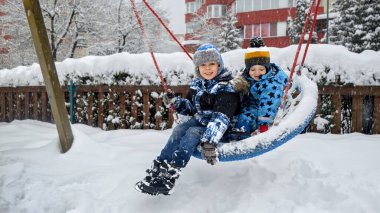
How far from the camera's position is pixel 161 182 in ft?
8.46

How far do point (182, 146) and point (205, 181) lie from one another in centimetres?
57

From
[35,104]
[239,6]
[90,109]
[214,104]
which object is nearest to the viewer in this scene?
[214,104]

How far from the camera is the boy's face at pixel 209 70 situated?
9.77ft

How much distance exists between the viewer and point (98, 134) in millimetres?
5301

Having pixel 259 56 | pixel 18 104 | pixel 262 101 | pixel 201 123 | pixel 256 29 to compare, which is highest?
pixel 256 29

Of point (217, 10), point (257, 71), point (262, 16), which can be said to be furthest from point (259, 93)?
point (217, 10)

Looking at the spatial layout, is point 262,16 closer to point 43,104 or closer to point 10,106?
point 10,106

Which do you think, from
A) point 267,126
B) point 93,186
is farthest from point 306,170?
point 93,186

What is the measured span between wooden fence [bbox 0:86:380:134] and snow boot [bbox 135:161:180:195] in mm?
2737

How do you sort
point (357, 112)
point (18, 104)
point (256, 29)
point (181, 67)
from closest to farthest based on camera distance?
point (357, 112) < point (181, 67) < point (18, 104) < point (256, 29)

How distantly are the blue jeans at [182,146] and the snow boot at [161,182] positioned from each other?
0.06 m

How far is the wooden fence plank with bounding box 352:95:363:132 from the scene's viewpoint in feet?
15.1

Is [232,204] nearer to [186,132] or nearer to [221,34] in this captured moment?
[186,132]

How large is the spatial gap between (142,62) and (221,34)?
1794 centimetres
